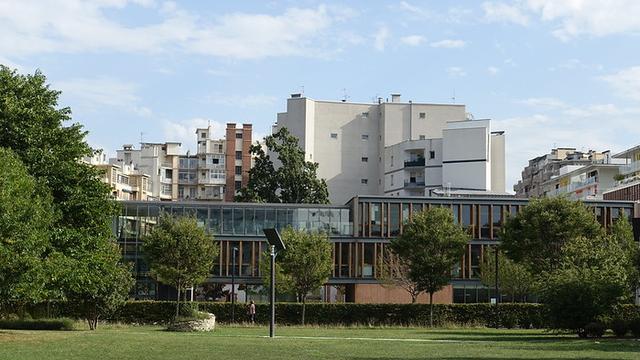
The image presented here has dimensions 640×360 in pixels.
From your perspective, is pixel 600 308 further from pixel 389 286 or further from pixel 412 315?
pixel 389 286

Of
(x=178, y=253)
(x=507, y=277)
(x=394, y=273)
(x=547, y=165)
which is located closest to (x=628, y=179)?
(x=507, y=277)

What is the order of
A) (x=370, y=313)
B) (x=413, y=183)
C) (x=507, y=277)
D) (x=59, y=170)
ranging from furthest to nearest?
(x=413, y=183)
(x=507, y=277)
(x=370, y=313)
(x=59, y=170)

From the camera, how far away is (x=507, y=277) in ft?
242

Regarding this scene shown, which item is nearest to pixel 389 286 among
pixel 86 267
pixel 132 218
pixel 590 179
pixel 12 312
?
pixel 132 218

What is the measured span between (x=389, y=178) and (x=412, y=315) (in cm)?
6636

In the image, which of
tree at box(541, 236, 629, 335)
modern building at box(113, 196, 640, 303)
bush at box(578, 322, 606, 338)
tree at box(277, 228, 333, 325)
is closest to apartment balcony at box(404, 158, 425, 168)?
modern building at box(113, 196, 640, 303)

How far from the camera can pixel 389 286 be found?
7481 cm

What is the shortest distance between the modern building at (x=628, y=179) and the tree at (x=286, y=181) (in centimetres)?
3158

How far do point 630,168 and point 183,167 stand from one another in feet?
258

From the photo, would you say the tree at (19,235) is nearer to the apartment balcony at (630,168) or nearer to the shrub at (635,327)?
the shrub at (635,327)

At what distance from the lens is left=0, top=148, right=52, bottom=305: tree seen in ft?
113

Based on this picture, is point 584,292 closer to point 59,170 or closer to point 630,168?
point 59,170

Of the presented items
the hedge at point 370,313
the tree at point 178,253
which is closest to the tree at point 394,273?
the hedge at point 370,313

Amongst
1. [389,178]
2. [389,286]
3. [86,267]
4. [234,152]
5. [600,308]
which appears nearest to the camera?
[600,308]
